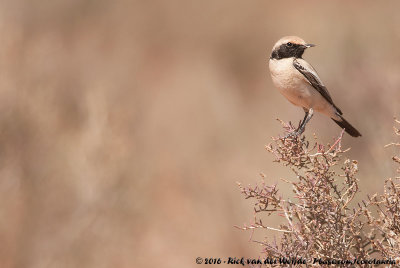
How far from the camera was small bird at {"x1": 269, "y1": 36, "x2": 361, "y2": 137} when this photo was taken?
5016mm

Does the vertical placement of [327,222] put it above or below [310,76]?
below

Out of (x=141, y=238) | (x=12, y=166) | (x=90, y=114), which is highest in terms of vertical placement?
(x=90, y=114)

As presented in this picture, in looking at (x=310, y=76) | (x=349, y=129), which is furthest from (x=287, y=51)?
(x=349, y=129)

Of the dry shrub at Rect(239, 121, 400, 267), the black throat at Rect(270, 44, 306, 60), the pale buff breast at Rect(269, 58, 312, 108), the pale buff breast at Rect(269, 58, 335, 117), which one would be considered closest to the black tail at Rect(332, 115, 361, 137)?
the pale buff breast at Rect(269, 58, 335, 117)

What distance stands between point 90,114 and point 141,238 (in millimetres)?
1971

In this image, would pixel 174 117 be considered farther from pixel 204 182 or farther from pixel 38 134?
pixel 38 134

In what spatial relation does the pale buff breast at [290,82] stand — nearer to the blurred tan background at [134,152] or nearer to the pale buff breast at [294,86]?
the pale buff breast at [294,86]

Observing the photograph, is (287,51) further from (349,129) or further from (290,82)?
(349,129)

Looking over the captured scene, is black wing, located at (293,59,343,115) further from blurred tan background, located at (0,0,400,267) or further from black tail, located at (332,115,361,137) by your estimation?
blurred tan background, located at (0,0,400,267)

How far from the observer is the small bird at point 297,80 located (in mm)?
5016

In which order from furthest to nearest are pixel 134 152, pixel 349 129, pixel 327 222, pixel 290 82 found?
pixel 134 152, pixel 349 129, pixel 290 82, pixel 327 222

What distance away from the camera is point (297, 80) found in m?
5.02

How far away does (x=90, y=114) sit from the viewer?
771 cm

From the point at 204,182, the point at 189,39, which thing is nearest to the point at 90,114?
the point at 204,182
